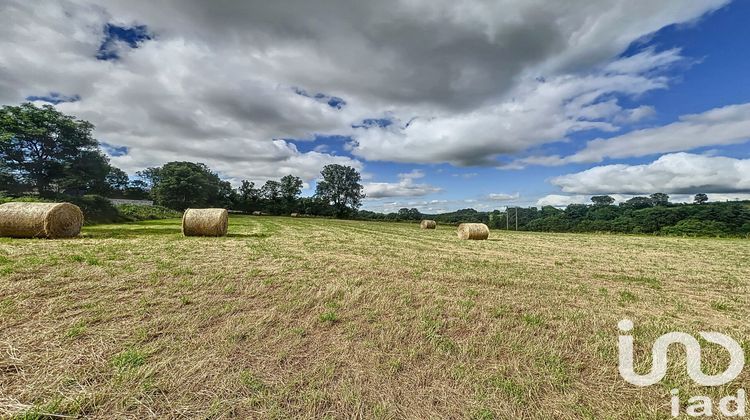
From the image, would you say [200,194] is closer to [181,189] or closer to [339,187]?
[181,189]

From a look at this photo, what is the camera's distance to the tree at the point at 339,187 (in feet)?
295

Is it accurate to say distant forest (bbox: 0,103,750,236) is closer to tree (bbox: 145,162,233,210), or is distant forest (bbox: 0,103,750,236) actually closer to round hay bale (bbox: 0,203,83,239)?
tree (bbox: 145,162,233,210)

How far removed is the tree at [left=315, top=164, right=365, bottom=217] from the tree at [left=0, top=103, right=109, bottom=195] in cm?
6111

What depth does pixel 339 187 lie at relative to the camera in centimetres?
9044

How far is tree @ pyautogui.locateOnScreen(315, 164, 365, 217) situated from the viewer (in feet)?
295

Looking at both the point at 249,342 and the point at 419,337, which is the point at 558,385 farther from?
the point at 249,342

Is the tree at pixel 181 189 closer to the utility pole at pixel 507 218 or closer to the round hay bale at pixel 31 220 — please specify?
the round hay bale at pixel 31 220

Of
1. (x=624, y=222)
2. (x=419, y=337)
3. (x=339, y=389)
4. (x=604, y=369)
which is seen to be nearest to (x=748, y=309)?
(x=604, y=369)

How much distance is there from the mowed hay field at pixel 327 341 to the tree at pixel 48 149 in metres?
28.7

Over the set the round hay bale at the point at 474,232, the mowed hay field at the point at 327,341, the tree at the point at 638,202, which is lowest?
the mowed hay field at the point at 327,341

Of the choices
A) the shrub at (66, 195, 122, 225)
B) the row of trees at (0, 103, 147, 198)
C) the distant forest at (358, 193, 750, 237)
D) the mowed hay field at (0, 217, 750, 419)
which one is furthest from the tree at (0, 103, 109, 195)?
the distant forest at (358, 193, 750, 237)

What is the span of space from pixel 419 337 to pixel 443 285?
9.57 feet

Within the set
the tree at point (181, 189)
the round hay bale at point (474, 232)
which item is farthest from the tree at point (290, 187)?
the round hay bale at point (474, 232)

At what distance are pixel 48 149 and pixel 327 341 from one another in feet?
125
